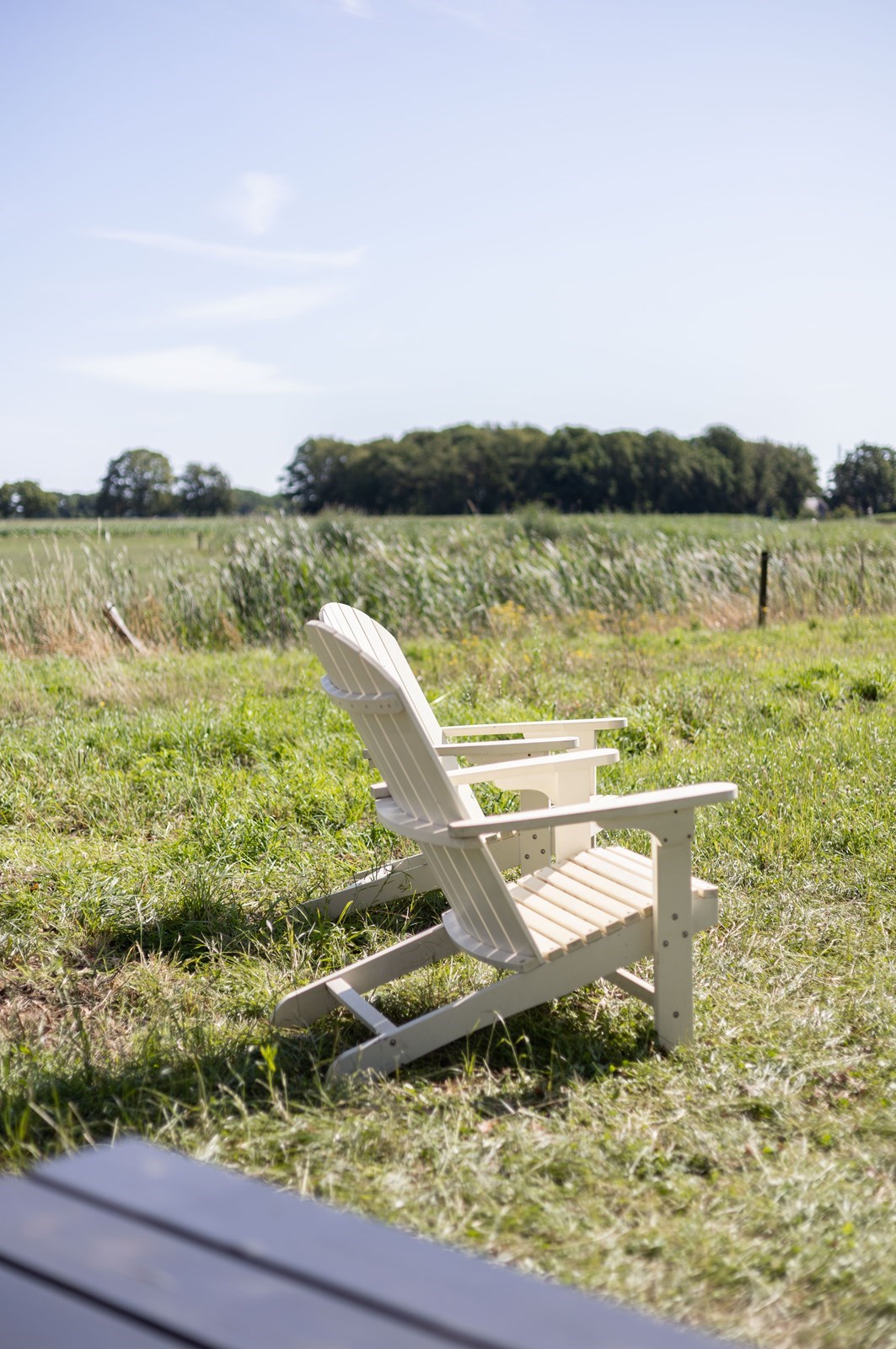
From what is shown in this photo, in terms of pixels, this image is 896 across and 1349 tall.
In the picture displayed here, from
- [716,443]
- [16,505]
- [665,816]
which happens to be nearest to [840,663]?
[665,816]

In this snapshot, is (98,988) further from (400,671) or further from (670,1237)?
(670,1237)

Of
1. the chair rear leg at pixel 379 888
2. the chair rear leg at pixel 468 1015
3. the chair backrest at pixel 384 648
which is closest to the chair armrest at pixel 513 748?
the chair backrest at pixel 384 648

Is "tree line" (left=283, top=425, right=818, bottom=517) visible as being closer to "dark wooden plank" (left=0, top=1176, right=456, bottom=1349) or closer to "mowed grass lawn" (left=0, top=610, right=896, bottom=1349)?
"mowed grass lawn" (left=0, top=610, right=896, bottom=1349)

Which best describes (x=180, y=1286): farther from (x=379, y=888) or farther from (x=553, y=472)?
(x=553, y=472)

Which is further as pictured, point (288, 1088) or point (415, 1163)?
point (288, 1088)

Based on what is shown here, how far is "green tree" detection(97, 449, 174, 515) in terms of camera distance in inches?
2977

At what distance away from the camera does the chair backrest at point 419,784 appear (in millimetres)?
2871

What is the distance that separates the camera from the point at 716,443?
3093 inches

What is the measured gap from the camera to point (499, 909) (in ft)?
9.58

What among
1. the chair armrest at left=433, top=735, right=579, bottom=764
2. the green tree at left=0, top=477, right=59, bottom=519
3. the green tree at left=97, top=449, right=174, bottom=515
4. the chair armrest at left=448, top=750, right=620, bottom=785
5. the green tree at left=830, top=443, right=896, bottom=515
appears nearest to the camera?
the chair armrest at left=448, top=750, right=620, bottom=785

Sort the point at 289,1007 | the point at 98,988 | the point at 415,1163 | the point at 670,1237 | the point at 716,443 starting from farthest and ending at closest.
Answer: the point at 716,443 < the point at 98,988 < the point at 289,1007 < the point at 415,1163 < the point at 670,1237

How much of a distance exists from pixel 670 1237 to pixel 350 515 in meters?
12.3

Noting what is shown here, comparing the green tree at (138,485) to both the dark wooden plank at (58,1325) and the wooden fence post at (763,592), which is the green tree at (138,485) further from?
the dark wooden plank at (58,1325)

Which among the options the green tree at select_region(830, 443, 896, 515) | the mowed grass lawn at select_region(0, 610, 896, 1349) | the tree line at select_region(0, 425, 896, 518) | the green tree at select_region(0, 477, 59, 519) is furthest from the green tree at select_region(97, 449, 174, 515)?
the mowed grass lawn at select_region(0, 610, 896, 1349)
